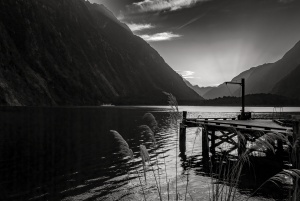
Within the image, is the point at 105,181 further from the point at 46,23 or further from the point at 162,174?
the point at 46,23

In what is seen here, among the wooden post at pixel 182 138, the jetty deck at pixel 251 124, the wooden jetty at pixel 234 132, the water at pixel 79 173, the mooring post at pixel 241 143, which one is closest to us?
the mooring post at pixel 241 143

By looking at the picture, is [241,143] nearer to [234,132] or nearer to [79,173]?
[234,132]

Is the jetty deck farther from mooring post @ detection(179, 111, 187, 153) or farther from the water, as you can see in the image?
the water

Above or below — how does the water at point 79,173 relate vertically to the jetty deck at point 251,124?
below

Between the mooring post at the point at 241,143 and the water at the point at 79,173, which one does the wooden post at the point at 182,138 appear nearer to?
the water at the point at 79,173

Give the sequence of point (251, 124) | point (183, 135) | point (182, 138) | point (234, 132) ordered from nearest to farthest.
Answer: point (234, 132), point (251, 124), point (183, 135), point (182, 138)

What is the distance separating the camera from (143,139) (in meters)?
38.2

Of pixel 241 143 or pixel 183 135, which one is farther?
pixel 183 135

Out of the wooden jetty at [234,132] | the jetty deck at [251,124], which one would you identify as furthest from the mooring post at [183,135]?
the jetty deck at [251,124]

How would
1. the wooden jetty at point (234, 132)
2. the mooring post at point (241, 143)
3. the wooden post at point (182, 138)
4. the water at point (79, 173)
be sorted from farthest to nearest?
the wooden post at point (182, 138) < the wooden jetty at point (234, 132) < the water at point (79, 173) < the mooring post at point (241, 143)

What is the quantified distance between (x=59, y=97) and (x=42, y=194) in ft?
525

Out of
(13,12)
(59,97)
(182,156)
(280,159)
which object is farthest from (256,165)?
(13,12)

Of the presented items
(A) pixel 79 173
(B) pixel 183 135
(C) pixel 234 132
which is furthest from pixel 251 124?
(A) pixel 79 173

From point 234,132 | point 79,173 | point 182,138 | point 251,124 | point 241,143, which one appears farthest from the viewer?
point 182,138
